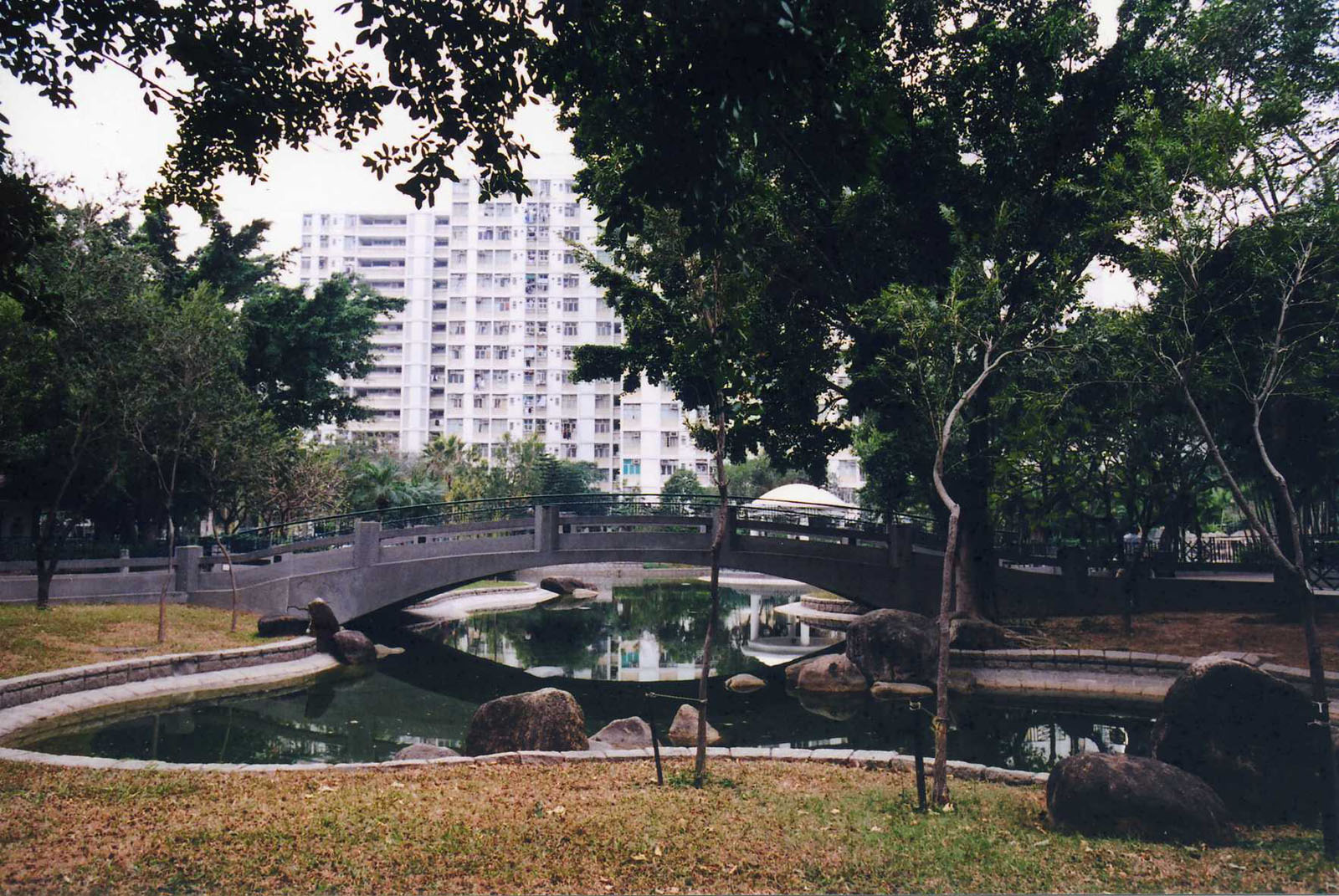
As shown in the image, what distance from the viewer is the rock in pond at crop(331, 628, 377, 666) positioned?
19.5m

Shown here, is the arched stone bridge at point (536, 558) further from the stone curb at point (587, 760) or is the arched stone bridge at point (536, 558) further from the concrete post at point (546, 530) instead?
the stone curb at point (587, 760)

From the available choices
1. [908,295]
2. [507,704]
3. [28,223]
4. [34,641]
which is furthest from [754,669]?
[28,223]

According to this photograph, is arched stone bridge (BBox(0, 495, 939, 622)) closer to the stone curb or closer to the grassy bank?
the stone curb

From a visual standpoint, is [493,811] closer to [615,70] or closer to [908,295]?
[615,70]

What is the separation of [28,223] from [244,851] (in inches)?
174

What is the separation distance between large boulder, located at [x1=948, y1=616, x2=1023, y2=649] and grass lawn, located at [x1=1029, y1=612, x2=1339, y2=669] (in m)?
1.33

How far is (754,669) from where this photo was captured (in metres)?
21.3

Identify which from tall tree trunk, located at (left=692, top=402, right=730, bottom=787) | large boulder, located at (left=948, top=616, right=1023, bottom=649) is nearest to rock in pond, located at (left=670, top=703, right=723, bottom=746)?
tall tree trunk, located at (left=692, top=402, right=730, bottom=787)

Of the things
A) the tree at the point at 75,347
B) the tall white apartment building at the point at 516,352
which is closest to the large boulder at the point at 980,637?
the tree at the point at 75,347

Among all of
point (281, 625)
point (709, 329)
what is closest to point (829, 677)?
point (709, 329)

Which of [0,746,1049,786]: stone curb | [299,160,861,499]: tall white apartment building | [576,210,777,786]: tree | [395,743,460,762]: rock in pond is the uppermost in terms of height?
[299,160,861,499]: tall white apartment building

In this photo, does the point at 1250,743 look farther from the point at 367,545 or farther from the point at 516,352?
the point at 516,352

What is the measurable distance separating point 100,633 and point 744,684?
12429 millimetres

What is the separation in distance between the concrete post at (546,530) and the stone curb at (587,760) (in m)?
11.5
